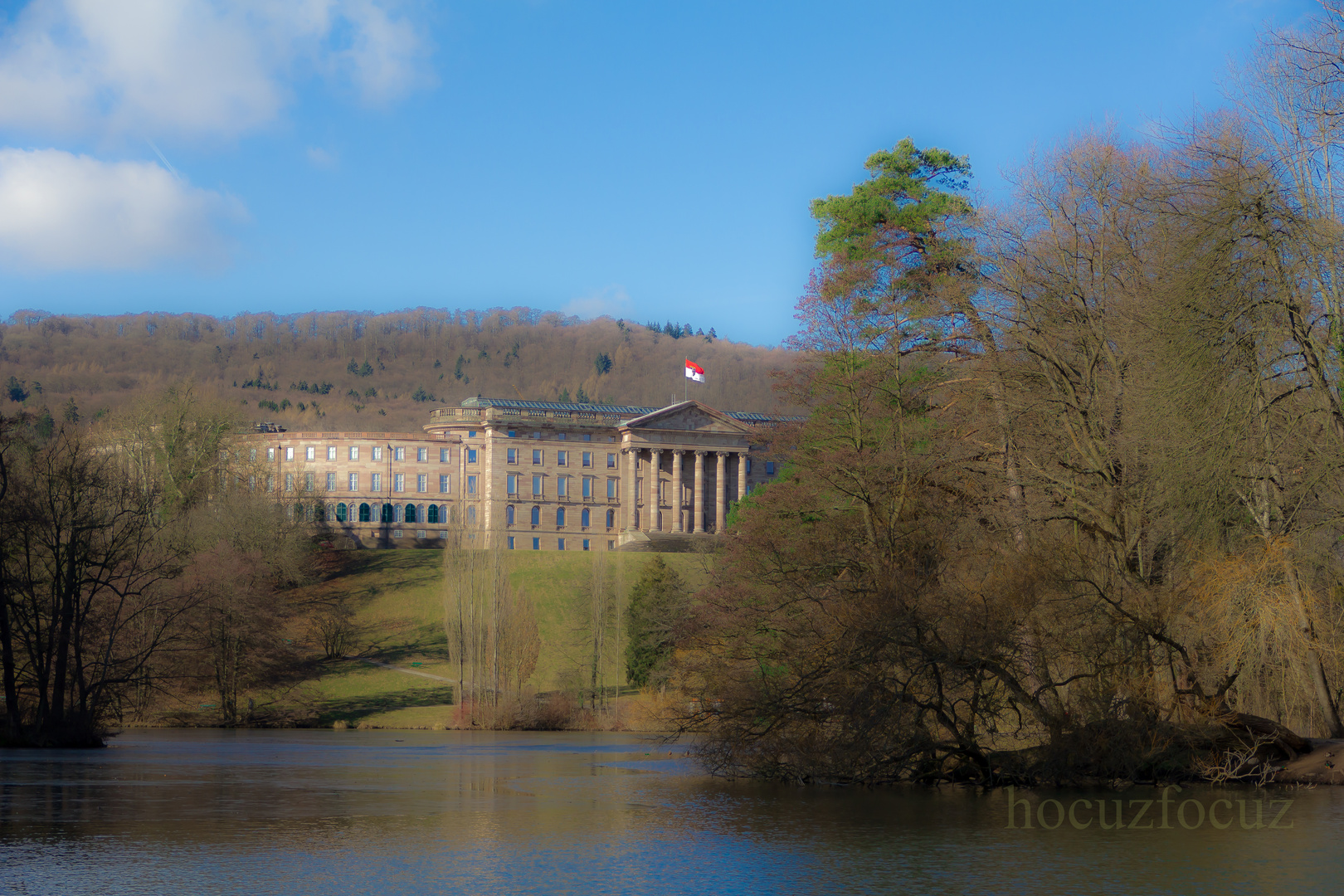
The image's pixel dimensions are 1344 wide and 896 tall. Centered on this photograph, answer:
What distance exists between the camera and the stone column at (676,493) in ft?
382

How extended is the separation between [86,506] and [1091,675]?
96.9 feet

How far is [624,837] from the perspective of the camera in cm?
1648

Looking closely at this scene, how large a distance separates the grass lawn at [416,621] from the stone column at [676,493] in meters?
22.1

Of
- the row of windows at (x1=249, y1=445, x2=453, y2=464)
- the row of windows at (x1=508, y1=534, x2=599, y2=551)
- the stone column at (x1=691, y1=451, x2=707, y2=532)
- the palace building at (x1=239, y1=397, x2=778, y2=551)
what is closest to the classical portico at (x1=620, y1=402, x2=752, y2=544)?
the stone column at (x1=691, y1=451, x2=707, y2=532)

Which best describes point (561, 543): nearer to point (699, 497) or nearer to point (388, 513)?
Answer: point (699, 497)

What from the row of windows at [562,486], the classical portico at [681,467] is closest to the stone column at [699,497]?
the classical portico at [681,467]

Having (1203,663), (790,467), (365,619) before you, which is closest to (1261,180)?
(1203,663)

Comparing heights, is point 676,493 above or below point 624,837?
above

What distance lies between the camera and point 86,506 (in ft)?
123

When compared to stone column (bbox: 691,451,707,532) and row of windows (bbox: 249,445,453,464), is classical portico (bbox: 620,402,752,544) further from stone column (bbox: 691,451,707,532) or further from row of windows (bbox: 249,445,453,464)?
row of windows (bbox: 249,445,453,464)

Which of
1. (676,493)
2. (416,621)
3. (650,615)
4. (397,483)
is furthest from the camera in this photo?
(397,483)

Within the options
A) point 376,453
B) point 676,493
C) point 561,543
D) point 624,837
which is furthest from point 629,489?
point 624,837

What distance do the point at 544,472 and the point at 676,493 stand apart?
12553 millimetres

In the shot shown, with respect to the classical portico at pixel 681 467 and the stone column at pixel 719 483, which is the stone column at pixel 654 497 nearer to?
the classical portico at pixel 681 467
